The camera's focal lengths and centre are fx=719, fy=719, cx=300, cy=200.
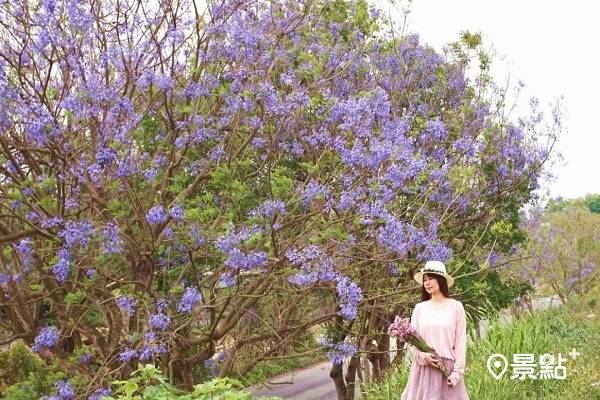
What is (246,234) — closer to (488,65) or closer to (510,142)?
(510,142)

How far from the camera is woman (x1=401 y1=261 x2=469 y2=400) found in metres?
5.79

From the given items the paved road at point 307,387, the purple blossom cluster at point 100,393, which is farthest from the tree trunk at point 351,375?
the purple blossom cluster at point 100,393

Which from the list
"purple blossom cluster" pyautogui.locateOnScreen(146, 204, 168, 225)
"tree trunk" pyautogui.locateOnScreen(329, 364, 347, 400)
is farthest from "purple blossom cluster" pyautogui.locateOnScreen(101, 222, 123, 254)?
"tree trunk" pyautogui.locateOnScreen(329, 364, 347, 400)

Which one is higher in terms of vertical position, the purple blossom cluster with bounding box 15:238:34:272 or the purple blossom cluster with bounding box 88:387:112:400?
the purple blossom cluster with bounding box 15:238:34:272

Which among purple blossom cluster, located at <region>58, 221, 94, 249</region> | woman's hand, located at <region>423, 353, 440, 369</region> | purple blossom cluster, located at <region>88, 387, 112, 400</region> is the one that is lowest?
woman's hand, located at <region>423, 353, 440, 369</region>

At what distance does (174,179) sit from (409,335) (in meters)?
3.16

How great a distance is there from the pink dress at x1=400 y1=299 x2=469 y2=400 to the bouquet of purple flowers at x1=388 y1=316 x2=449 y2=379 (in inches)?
2.1

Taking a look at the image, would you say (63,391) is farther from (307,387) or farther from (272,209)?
(307,387)

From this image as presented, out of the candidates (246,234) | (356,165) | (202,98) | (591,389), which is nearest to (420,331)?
(246,234)

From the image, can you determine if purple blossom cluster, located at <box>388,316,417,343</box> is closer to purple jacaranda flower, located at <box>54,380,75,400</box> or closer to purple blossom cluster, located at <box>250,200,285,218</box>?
purple blossom cluster, located at <box>250,200,285,218</box>

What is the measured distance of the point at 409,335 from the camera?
5711mm

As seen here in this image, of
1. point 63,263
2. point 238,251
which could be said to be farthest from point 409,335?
point 63,263

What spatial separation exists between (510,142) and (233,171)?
19.9 feet

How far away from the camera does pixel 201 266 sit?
930 cm
